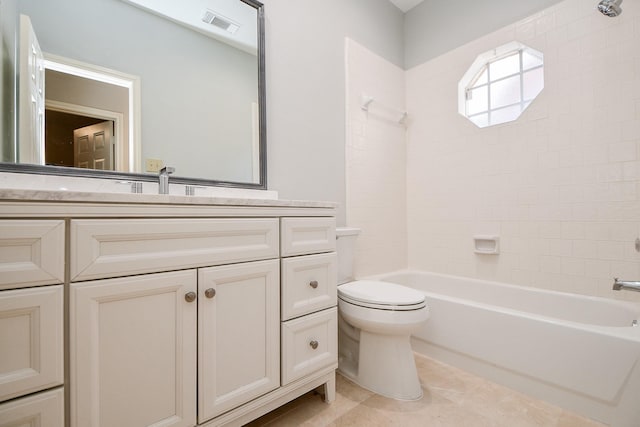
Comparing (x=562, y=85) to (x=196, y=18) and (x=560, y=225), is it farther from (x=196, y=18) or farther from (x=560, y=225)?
(x=196, y=18)

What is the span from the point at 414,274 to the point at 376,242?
446mm

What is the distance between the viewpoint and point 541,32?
6.28 feet

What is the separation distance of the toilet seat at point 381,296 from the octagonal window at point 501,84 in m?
1.50

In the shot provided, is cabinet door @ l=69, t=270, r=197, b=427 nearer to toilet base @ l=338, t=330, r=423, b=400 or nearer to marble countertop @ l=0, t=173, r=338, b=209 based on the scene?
marble countertop @ l=0, t=173, r=338, b=209

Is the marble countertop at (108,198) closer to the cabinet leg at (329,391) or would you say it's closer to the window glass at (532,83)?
the cabinet leg at (329,391)

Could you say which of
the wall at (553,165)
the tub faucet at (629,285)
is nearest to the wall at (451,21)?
the wall at (553,165)

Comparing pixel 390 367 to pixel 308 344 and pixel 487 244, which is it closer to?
pixel 308 344

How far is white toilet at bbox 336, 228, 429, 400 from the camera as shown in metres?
1.36

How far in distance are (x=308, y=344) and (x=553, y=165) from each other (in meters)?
1.84

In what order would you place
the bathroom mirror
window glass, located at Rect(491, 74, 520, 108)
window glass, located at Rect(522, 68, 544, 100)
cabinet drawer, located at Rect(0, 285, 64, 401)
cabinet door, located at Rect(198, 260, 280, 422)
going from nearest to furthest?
cabinet drawer, located at Rect(0, 285, 64, 401), cabinet door, located at Rect(198, 260, 280, 422), the bathroom mirror, window glass, located at Rect(522, 68, 544, 100), window glass, located at Rect(491, 74, 520, 108)

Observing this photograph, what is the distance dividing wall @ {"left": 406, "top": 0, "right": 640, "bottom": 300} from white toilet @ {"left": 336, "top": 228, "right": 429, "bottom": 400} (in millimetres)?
1010

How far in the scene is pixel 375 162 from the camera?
92.6 inches

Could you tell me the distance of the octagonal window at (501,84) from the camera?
6.66 feet

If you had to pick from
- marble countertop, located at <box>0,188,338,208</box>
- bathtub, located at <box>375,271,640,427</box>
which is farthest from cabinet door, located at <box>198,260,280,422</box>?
bathtub, located at <box>375,271,640,427</box>
